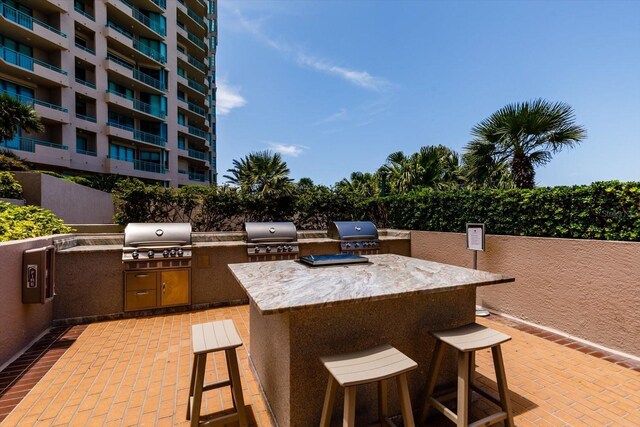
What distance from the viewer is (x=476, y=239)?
4.91 metres

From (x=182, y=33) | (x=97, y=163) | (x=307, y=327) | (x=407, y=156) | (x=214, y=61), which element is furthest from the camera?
(x=214, y=61)

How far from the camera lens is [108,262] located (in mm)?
4496

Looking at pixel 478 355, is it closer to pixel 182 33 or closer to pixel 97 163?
pixel 97 163

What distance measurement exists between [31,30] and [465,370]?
25115mm

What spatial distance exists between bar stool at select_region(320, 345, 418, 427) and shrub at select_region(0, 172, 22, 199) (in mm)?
11096

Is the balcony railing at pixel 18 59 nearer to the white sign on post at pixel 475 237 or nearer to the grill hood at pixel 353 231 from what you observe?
the grill hood at pixel 353 231

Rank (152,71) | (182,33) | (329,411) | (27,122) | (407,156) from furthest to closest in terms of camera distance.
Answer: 1. (182,33)
2. (152,71)
3. (407,156)
4. (27,122)
5. (329,411)

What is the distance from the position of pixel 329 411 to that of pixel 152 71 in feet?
95.0

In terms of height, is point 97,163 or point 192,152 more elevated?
point 192,152

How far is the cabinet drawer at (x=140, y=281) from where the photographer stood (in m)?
4.55

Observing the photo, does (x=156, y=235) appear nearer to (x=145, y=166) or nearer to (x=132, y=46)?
(x=145, y=166)

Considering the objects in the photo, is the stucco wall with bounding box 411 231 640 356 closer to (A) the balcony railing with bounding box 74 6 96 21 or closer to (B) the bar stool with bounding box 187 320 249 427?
(B) the bar stool with bounding box 187 320 249 427

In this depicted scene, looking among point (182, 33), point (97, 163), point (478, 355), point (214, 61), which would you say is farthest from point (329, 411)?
point (214, 61)

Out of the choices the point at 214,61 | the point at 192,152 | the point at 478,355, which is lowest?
the point at 478,355
